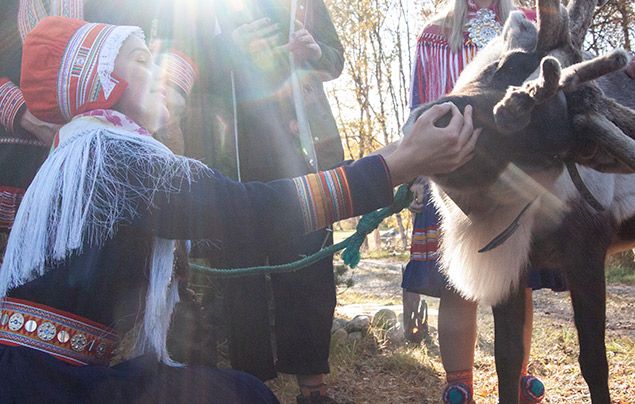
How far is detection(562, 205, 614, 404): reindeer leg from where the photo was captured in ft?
8.59

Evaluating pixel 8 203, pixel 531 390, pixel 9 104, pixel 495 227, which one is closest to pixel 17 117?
pixel 9 104

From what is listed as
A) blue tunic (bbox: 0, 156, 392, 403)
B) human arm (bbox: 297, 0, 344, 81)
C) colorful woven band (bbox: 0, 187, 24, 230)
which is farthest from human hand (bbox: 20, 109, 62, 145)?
human arm (bbox: 297, 0, 344, 81)

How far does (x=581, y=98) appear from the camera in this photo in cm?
213

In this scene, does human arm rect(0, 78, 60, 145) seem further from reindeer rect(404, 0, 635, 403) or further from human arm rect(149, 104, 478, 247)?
reindeer rect(404, 0, 635, 403)

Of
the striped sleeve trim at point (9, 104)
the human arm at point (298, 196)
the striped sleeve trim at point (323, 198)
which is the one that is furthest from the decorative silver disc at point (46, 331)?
the striped sleeve trim at point (9, 104)

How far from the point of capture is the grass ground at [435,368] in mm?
3568

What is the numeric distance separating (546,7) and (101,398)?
1.86m

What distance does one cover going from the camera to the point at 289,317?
304 cm

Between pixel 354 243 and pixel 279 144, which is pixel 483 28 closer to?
pixel 279 144

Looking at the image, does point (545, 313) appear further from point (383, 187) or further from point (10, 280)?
point (10, 280)

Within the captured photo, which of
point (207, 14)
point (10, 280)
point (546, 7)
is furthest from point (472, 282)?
point (10, 280)

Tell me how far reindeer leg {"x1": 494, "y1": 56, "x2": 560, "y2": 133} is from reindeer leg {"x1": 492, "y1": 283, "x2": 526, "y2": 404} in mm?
1167

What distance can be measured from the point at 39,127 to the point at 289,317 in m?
1.38

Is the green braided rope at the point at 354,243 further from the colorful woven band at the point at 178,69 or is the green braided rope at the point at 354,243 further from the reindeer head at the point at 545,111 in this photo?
the colorful woven band at the point at 178,69
